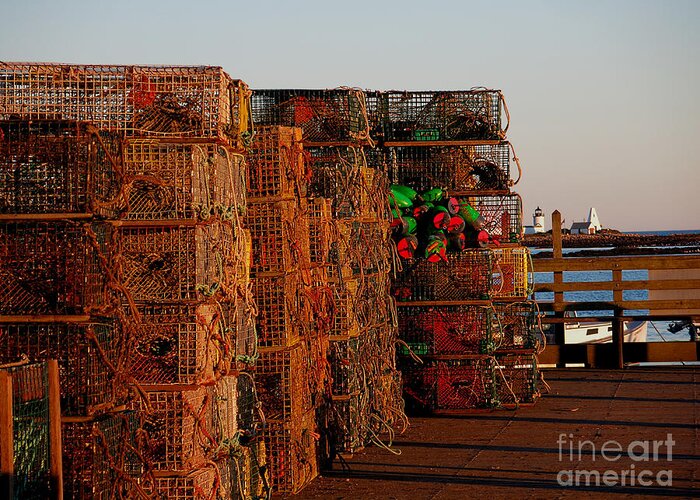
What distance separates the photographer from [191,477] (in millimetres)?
6746

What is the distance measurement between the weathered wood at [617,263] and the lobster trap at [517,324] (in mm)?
3204

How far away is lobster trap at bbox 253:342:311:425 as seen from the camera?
844 cm

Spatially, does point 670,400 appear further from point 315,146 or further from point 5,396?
point 5,396

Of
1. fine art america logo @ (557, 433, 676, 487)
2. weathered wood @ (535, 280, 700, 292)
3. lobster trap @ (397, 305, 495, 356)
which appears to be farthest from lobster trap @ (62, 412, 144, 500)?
weathered wood @ (535, 280, 700, 292)

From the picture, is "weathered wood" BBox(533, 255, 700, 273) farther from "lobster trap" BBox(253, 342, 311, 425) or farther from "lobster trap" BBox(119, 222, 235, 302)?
"lobster trap" BBox(119, 222, 235, 302)

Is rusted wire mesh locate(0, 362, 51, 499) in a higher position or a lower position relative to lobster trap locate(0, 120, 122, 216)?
lower

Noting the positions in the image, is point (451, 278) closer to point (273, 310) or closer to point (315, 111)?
point (315, 111)

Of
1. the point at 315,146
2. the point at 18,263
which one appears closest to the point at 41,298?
the point at 18,263

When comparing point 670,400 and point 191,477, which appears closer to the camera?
point 191,477

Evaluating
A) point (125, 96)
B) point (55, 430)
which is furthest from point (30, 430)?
point (125, 96)

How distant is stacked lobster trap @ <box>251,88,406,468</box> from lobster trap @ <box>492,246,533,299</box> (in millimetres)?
1934

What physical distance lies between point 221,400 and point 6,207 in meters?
1.81

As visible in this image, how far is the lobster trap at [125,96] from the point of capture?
23.2ft

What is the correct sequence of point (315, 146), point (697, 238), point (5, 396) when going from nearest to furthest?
1. point (5, 396)
2. point (315, 146)
3. point (697, 238)
